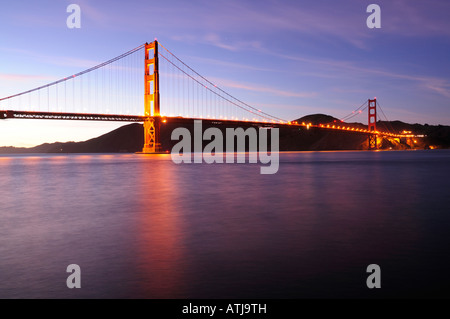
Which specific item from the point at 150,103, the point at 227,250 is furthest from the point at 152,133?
the point at 227,250

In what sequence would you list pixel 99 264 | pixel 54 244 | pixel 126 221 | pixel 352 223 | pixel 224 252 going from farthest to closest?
pixel 126 221
pixel 352 223
pixel 54 244
pixel 224 252
pixel 99 264

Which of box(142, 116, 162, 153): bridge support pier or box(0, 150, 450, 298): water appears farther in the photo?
box(142, 116, 162, 153): bridge support pier

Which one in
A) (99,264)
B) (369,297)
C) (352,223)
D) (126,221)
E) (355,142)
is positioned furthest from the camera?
(355,142)

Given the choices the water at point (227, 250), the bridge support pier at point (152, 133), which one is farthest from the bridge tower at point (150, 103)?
the water at point (227, 250)

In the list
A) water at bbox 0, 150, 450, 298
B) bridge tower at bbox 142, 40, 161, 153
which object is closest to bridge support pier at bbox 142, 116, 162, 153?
bridge tower at bbox 142, 40, 161, 153

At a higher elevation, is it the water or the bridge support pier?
the bridge support pier

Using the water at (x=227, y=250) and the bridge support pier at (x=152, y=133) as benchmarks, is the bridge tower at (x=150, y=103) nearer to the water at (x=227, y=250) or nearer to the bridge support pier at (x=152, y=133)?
the bridge support pier at (x=152, y=133)

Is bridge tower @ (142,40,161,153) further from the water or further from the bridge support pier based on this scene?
the water
